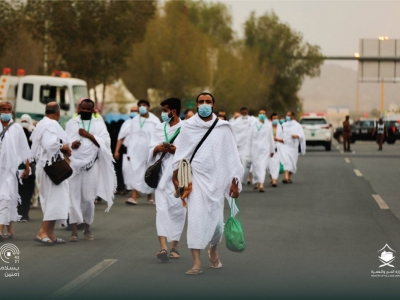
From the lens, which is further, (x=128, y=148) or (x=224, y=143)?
(x=128, y=148)

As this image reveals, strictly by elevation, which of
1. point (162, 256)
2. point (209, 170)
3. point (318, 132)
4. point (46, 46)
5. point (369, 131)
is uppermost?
point (46, 46)

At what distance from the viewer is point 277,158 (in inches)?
1013

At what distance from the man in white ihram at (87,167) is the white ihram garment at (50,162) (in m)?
0.55

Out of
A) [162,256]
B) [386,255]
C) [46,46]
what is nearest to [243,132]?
[386,255]

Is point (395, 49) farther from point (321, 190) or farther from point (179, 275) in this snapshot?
point (179, 275)

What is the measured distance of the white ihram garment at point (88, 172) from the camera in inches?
528

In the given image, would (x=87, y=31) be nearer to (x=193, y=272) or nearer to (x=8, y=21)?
(x=8, y=21)

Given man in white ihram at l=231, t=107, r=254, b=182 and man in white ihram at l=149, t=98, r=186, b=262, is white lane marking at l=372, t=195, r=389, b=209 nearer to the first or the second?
man in white ihram at l=231, t=107, r=254, b=182

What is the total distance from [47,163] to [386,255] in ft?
14.0

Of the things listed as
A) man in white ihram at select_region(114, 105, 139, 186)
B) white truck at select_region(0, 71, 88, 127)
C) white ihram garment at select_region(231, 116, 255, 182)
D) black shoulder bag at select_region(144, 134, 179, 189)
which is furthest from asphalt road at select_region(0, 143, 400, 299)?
white truck at select_region(0, 71, 88, 127)

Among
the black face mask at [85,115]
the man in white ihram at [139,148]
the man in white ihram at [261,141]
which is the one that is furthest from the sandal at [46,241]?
the man in white ihram at [261,141]

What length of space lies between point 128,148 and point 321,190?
16.9ft

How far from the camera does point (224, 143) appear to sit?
10.3 metres

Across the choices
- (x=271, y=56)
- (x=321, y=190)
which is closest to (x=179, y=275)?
(x=321, y=190)
